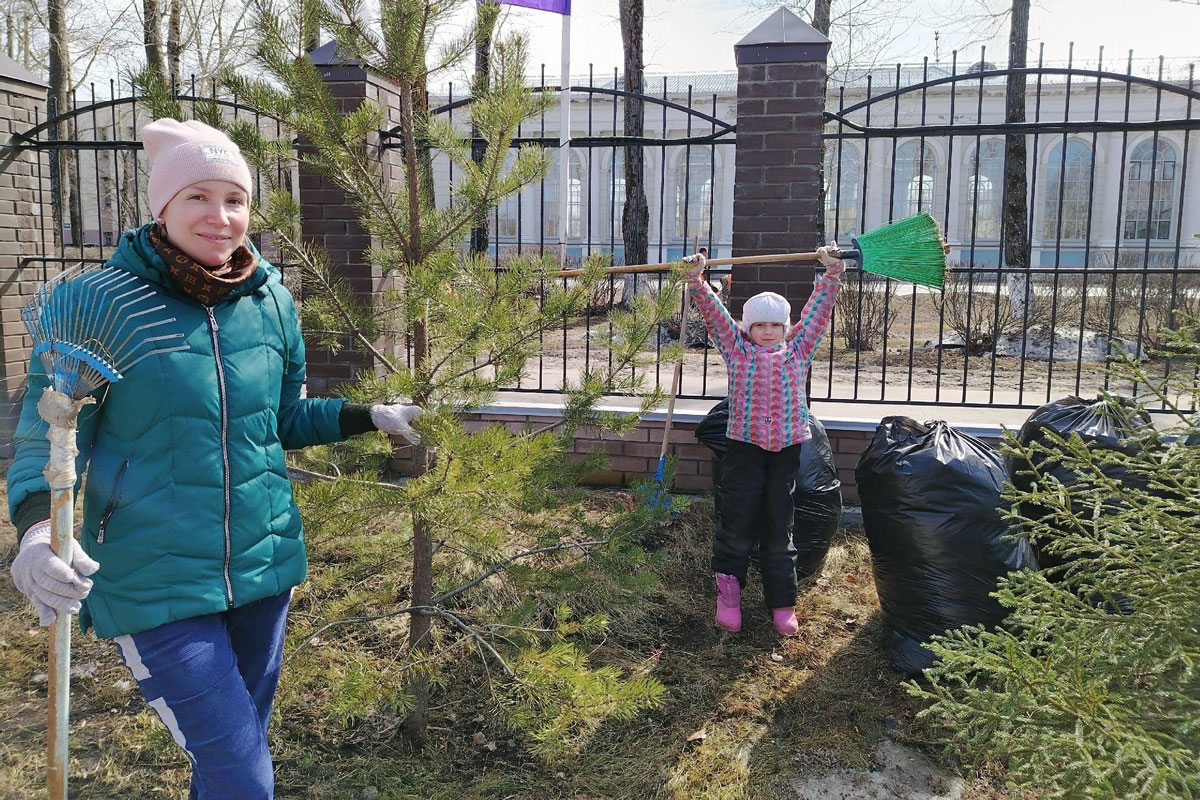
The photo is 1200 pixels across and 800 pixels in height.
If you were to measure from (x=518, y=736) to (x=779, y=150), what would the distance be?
11.1 feet

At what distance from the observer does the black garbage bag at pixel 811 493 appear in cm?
404

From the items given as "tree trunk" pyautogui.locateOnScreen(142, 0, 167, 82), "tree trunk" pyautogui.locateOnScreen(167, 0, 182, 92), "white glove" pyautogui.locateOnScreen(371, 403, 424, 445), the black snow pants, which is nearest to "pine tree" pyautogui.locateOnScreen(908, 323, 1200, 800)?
"white glove" pyautogui.locateOnScreen(371, 403, 424, 445)

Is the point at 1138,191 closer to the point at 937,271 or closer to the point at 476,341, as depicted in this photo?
the point at 937,271

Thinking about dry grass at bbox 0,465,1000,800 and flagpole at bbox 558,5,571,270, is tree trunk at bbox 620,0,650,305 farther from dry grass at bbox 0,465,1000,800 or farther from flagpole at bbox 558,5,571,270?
dry grass at bbox 0,465,1000,800

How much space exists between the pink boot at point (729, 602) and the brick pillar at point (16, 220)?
16.9 feet

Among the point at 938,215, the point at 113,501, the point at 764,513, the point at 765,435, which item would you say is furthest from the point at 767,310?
the point at 938,215

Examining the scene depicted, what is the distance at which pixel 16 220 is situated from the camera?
6.16 meters

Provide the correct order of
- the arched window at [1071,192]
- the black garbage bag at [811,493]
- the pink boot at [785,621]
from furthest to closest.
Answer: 1. the arched window at [1071,192]
2. the black garbage bag at [811,493]
3. the pink boot at [785,621]

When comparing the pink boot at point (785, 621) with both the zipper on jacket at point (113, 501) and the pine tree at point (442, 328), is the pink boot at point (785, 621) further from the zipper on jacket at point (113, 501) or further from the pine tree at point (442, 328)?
the zipper on jacket at point (113, 501)

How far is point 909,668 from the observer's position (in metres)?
3.32

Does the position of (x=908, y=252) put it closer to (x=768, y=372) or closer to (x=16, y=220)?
(x=768, y=372)

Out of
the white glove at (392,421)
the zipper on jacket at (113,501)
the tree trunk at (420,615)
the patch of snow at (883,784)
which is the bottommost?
the patch of snow at (883,784)

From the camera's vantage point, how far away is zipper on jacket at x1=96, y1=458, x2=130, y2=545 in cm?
178

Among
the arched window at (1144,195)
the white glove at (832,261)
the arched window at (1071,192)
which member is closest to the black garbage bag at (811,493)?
the white glove at (832,261)
